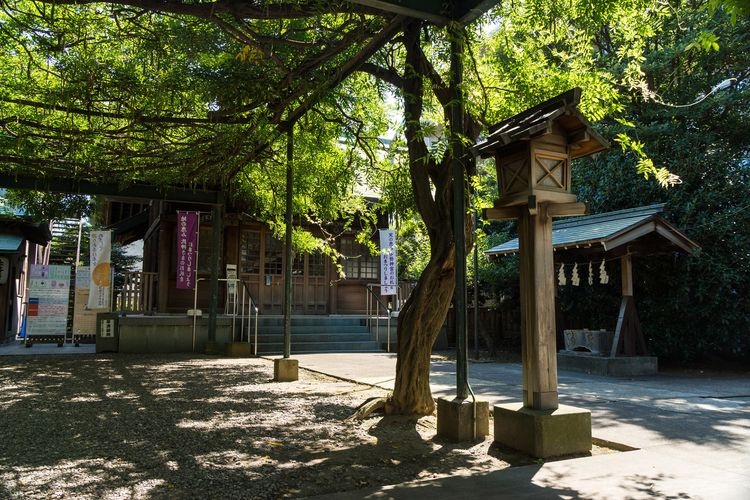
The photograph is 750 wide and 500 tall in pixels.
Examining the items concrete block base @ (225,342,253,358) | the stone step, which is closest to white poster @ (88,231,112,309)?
concrete block base @ (225,342,253,358)

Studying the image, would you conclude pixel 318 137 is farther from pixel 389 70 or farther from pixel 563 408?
pixel 563 408

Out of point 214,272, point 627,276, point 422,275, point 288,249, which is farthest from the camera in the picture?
point 214,272

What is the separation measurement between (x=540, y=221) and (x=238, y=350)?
915 cm

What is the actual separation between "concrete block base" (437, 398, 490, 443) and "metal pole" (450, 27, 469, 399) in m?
0.10

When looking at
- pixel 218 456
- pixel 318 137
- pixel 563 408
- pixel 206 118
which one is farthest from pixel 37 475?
pixel 318 137

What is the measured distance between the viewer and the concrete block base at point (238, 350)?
12.0 metres

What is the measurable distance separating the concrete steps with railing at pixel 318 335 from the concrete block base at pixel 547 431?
8959 mm

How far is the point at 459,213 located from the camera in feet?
16.1

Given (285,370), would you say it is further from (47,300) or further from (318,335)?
(47,300)

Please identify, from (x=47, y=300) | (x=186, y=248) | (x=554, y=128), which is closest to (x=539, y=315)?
(x=554, y=128)

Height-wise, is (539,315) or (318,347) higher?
(539,315)

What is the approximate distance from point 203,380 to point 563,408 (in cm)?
577

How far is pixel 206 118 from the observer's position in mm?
7781

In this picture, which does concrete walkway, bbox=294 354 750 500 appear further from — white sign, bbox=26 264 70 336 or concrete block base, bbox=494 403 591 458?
white sign, bbox=26 264 70 336
